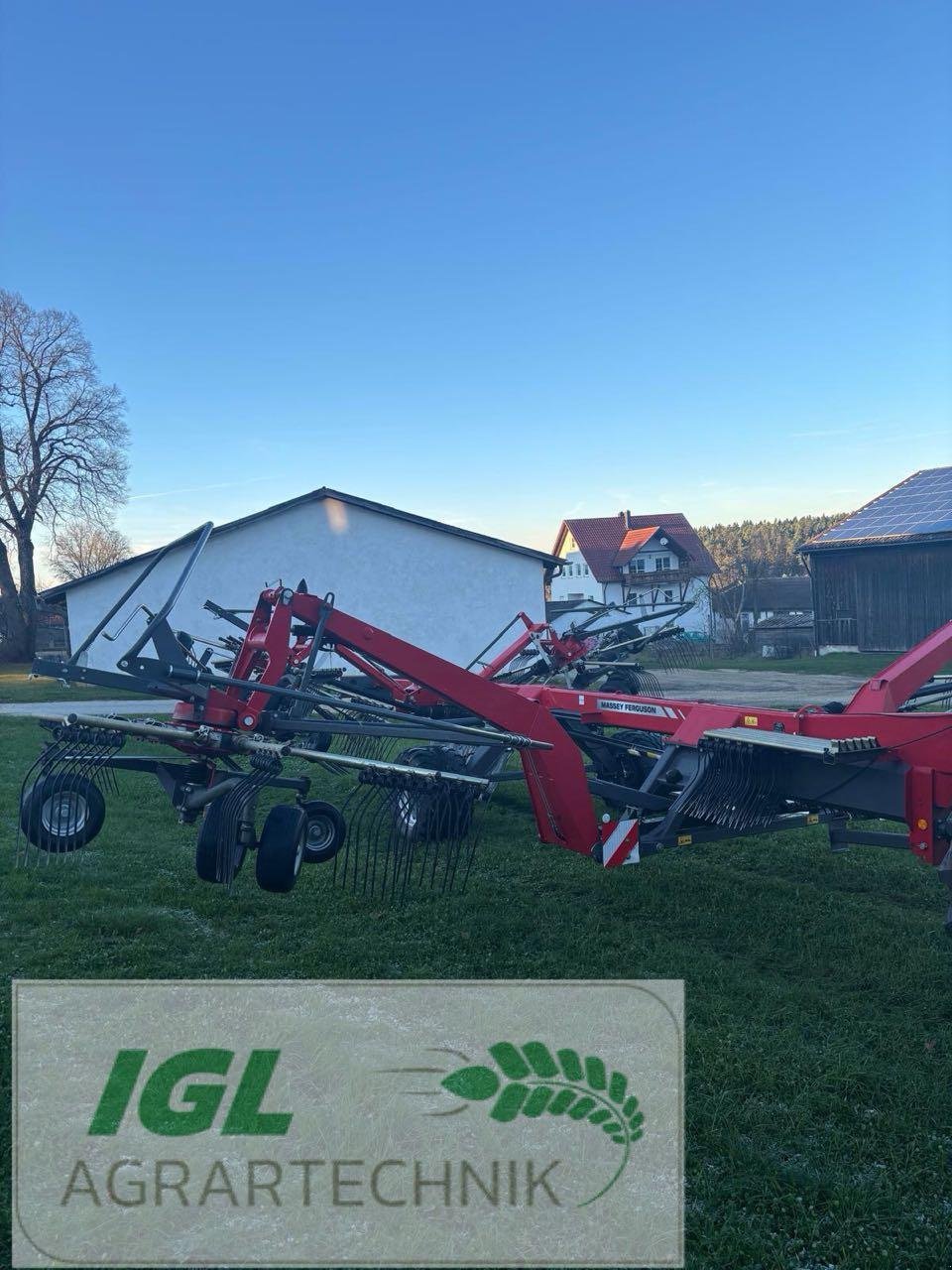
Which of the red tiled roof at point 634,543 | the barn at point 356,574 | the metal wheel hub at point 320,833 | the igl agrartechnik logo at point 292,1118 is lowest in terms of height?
the igl agrartechnik logo at point 292,1118

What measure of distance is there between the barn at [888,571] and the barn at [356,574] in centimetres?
972

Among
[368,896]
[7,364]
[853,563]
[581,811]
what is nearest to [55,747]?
[368,896]

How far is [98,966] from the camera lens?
16.1 feet

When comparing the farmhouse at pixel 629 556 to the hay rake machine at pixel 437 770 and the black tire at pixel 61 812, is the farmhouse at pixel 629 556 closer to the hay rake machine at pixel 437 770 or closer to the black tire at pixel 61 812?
the hay rake machine at pixel 437 770

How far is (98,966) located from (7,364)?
40.5m

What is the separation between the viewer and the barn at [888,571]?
2692 cm

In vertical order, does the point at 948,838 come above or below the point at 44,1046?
above

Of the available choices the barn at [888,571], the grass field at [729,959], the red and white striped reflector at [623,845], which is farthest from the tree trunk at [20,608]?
the red and white striped reflector at [623,845]

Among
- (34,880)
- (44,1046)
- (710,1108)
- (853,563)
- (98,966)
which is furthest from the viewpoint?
(853,563)

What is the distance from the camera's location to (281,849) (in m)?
4.45

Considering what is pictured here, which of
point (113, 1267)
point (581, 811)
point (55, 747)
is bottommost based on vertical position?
point (113, 1267)

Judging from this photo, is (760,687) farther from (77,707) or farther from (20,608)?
(20,608)

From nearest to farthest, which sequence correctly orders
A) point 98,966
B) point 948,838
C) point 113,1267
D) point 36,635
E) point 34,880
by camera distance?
1. point 113,1267
2. point 948,838
3. point 98,966
4. point 34,880
5. point 36,635

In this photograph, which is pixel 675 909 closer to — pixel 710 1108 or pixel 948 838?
pixel 948 838
